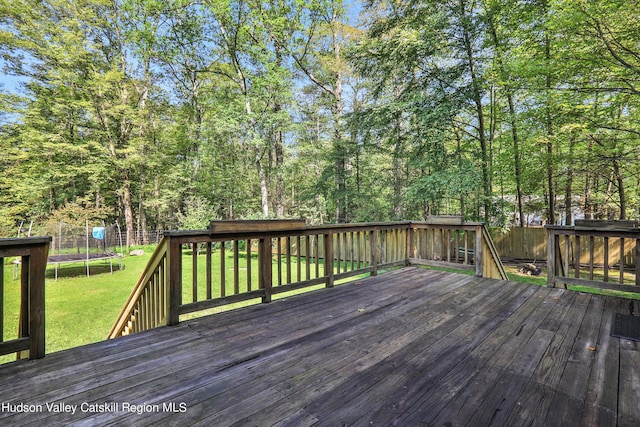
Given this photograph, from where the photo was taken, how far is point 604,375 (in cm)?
170

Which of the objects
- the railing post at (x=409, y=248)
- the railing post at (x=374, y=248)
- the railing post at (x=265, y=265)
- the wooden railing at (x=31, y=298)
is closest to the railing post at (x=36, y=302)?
the wooden railing at (x=31, y=298)

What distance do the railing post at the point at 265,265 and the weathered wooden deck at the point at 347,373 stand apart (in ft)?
1.04

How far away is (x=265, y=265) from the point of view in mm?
3105

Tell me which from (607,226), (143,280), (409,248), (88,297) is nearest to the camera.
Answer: (143,280)

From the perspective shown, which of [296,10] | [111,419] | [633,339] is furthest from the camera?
[296,10]

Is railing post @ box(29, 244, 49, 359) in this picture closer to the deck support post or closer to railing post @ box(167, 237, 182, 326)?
railing post @ box(167, 237, 182, 326)

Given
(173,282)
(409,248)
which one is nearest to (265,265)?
(173,282)

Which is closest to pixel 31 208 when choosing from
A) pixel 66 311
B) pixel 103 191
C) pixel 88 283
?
pixel 103 191

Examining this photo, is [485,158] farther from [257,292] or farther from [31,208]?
[31,208]

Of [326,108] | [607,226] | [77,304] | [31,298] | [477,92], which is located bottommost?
[77,304]

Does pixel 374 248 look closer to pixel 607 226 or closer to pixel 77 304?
pixel 607 226

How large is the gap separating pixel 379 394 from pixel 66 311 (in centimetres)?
636

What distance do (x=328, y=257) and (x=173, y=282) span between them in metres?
1.87

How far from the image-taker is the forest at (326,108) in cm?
681
